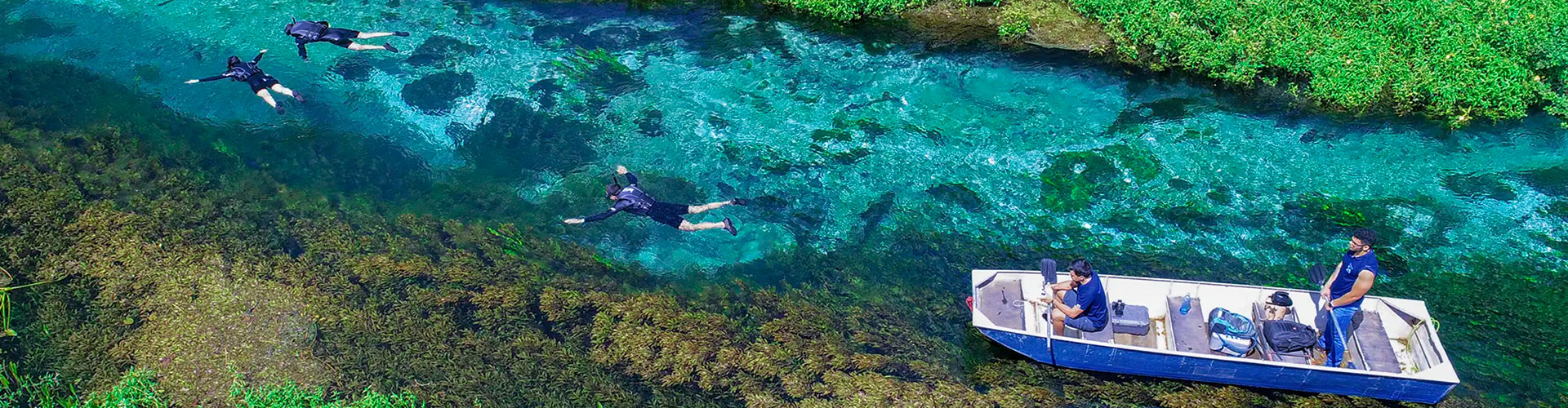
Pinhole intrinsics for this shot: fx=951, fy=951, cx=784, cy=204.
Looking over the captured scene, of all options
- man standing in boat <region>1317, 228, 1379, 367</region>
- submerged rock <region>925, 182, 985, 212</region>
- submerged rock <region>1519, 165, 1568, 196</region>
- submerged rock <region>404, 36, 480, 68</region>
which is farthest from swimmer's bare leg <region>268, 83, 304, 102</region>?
submerged rock <region>1519, 165, 1568, 196</region>

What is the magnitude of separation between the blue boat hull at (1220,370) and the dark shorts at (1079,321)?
0.34 m

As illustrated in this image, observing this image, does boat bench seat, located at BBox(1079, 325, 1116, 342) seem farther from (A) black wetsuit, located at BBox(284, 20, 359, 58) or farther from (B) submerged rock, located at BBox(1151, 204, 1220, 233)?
(A) black wetsuit, located at BBox(284, 20, 359, 58)

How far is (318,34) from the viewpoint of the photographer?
20.7 meters

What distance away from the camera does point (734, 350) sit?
14961 mm

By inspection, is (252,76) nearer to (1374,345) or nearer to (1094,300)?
(1094,300)

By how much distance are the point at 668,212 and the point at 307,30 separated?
979 centimetres

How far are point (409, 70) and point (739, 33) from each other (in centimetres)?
772

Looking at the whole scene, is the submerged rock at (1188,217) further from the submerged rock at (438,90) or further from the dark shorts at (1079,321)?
the submerged rock at (438,90)

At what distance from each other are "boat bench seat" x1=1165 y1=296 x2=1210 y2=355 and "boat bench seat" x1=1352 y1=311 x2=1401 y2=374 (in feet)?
6.51

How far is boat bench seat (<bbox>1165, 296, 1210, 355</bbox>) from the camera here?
1382cm

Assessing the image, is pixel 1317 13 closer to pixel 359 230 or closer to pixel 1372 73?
Result: pixel 1372 73

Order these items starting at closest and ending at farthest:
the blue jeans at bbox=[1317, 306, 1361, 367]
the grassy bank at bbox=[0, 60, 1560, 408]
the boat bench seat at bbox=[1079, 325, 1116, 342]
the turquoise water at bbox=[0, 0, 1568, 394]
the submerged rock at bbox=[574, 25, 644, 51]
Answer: the blue jeans at bbox=[1317, 306, 1361, 367], the boat bench seat at bbox=[1079, 325, 1116, 342], the grassy bank at bbox=[0, 60, 1560, 408], the turquoise water at bbox=[0, 0, 1568, 394], the submerged rock at bbox=[574, 25, 644, 51]

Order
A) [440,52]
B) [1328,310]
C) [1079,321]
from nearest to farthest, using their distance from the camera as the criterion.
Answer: [1328,310]
[1079,321]
[440,52]

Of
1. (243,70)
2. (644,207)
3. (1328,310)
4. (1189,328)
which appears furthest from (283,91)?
(1328,310)
